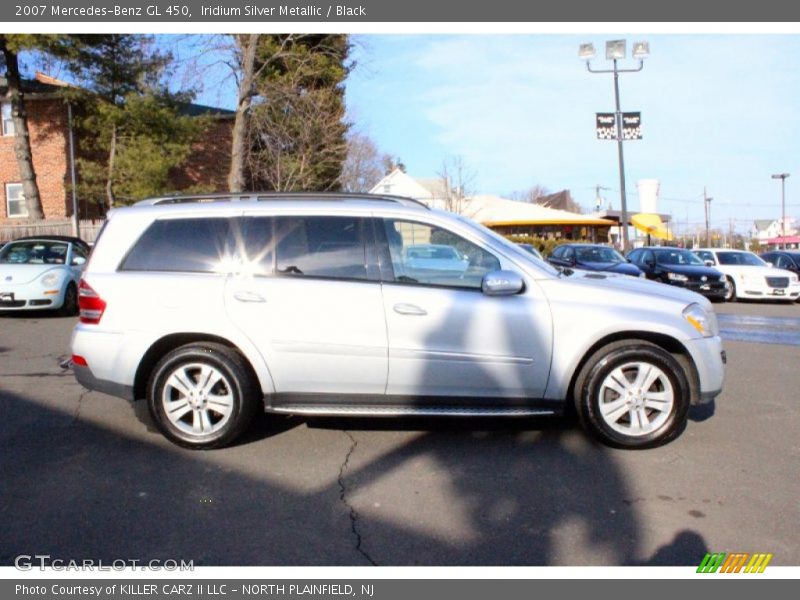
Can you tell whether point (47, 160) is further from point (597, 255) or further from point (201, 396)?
point (201, 396)

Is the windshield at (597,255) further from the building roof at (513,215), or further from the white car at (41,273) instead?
the building roof at (513,215)

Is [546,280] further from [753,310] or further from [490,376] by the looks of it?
[753,310]

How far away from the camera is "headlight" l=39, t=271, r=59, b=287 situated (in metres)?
12.3

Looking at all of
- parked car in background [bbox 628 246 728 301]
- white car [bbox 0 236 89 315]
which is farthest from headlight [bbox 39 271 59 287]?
parked car in background [bbox 628 246 728 301]

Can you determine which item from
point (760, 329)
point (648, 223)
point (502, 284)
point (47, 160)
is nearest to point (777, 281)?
point (760, 329)

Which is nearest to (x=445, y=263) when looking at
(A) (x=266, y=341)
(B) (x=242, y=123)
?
(A) (x=266, y=341)

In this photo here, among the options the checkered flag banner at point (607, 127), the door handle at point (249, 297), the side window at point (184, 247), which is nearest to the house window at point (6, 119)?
the checkered flag banner at point (607, 127)

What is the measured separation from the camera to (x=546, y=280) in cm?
496

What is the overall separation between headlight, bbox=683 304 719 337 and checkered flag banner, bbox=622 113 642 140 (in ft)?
71.2

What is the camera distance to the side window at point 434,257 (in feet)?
16.3

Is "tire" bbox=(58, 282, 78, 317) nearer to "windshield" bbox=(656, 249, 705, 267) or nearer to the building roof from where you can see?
"windshield" bbox=(656, 249, 705, 267)

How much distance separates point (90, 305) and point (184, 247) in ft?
2.72

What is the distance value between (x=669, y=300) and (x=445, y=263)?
1.69 meters

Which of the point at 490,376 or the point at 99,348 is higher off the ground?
the point at 99,348
